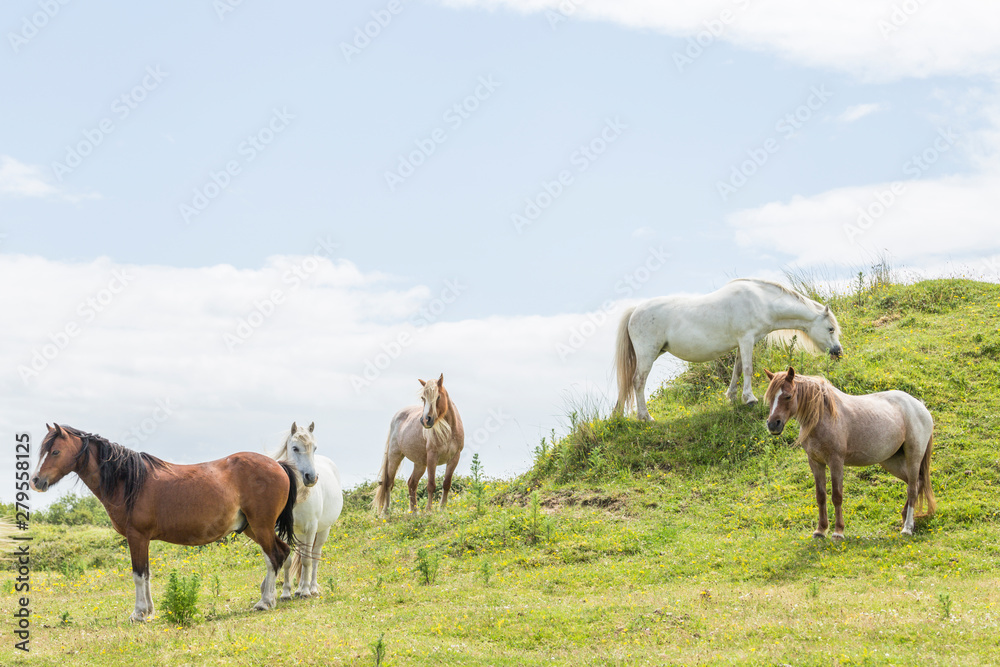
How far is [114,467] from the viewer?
8.79 m

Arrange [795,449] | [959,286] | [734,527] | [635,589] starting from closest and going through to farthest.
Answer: [635,589], [734,527], [795,449], [959,286]

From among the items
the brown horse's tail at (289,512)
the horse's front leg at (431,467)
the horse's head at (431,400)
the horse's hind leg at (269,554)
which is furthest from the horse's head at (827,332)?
the horse's hind leg at (269,554)

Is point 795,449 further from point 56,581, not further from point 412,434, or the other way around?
point 56,581

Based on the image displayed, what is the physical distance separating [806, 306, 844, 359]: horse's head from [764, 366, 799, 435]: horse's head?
5.68m

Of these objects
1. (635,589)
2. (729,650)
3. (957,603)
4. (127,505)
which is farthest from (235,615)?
(957,603)

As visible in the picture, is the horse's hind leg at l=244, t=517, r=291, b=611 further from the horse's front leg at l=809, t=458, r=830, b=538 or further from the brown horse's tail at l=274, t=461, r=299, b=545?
the horse's front leg at l=809, t=458, r=830, b=538

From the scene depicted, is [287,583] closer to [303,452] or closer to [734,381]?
[303,452]

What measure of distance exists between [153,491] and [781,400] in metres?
7.31

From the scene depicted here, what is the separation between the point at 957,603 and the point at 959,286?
46.6ft

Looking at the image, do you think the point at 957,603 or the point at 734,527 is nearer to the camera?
the point at 957,603

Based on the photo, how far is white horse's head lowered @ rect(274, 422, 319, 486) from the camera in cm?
928

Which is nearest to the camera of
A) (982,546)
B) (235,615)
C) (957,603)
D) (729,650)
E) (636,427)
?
(729,650)

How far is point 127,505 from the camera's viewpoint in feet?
28.9

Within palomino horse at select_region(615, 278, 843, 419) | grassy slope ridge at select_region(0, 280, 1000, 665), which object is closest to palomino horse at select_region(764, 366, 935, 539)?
grassy slope ridge at select_region(0, 280, 1000, 665)
